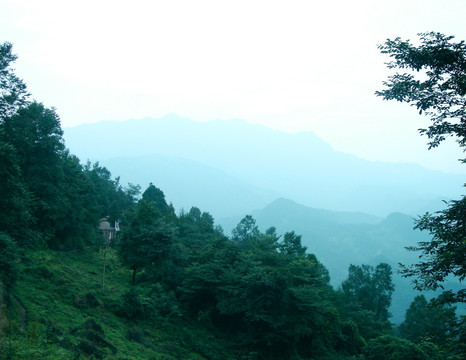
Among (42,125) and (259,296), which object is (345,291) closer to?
(259,296)

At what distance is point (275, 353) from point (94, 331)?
11932 mm

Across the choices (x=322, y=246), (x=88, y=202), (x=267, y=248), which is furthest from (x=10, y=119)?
(x=322, y=246)

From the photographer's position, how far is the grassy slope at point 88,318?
1153 cm

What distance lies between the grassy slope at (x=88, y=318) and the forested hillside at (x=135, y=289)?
7cm

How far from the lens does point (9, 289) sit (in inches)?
494

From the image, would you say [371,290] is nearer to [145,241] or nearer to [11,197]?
[145,241]

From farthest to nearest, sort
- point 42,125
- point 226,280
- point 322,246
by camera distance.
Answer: point 322,246
point 42,125
point 226,280

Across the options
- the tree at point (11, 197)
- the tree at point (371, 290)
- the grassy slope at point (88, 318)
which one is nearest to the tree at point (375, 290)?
the tree at point (371, 290)

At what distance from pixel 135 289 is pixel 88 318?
20.7 ft

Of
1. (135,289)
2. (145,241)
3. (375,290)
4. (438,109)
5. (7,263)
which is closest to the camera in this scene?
(438,109)

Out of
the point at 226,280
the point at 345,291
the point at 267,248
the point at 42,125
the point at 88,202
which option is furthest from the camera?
the point at 345,291

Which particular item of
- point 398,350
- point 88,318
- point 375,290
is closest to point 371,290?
point 375,290

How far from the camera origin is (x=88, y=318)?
1438 centimetres

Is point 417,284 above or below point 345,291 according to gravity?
above
